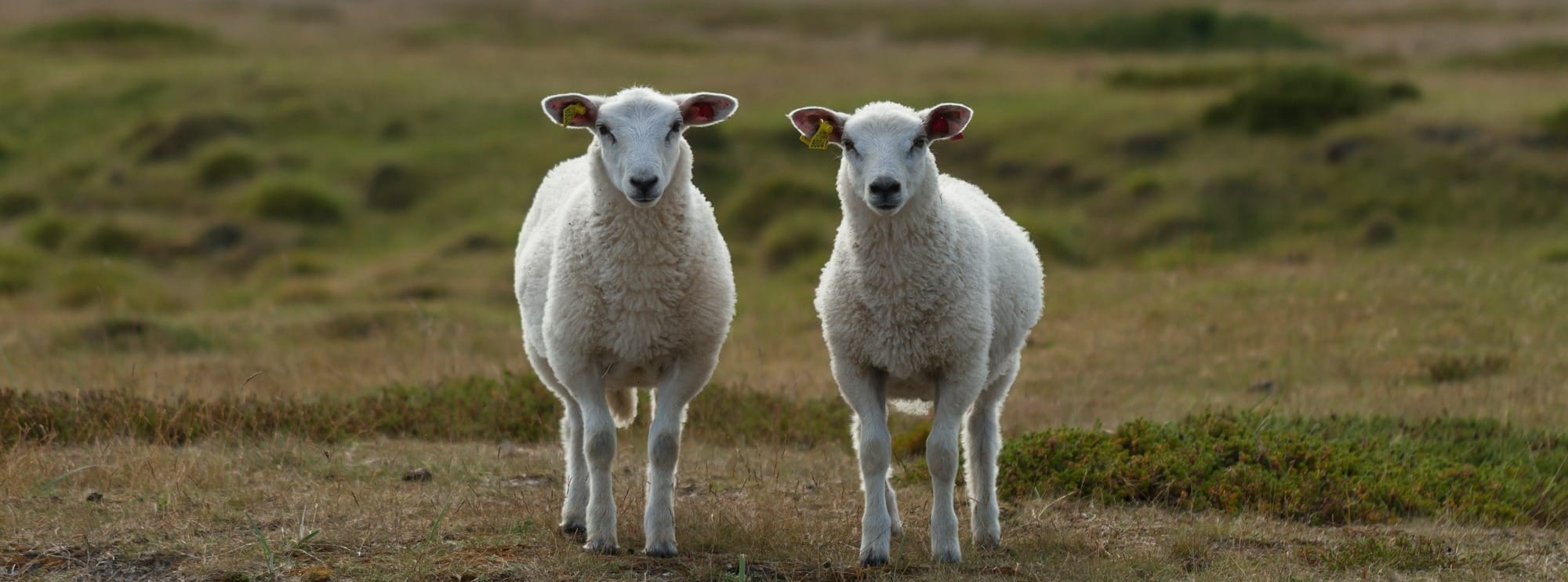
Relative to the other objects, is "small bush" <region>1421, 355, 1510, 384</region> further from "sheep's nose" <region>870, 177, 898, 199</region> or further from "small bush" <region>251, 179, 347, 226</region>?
"small bush" <region>251, 179, 347, 226</region>

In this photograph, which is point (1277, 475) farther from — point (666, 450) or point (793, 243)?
point (793, 243)

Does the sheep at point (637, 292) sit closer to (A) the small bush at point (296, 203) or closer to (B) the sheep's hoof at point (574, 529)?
(B) the sheep's hoof at point (574, 529)

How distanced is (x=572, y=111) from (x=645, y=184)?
744mm

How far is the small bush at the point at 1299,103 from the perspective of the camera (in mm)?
23469

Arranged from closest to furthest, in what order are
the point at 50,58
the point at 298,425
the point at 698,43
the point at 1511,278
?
the point at 298,425 < the point at 1511,278 < the point at 50,58 < the point at 698,43

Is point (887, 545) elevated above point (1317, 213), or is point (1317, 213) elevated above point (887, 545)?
point (887, 545)

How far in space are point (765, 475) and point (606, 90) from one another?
19800mm

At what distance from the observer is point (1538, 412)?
10898 millimetres

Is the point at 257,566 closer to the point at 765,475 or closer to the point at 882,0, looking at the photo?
the point at 765,475

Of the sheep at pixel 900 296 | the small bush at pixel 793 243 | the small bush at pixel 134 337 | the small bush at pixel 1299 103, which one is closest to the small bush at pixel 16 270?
the small bush at pixel 134 337

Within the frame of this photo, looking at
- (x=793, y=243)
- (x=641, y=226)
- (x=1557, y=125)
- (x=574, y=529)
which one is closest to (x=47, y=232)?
(x=793, y=243)

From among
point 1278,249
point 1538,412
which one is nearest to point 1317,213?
point 1278,249

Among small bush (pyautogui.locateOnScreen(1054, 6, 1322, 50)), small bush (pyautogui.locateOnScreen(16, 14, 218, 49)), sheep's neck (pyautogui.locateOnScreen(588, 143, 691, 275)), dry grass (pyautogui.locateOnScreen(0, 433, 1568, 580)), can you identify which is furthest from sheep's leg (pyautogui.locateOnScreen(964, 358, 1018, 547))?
small bush (pyautogui.locateOnScreen(1054, 6, 1322, 50))

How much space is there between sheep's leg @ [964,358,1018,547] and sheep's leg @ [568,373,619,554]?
1804mm
